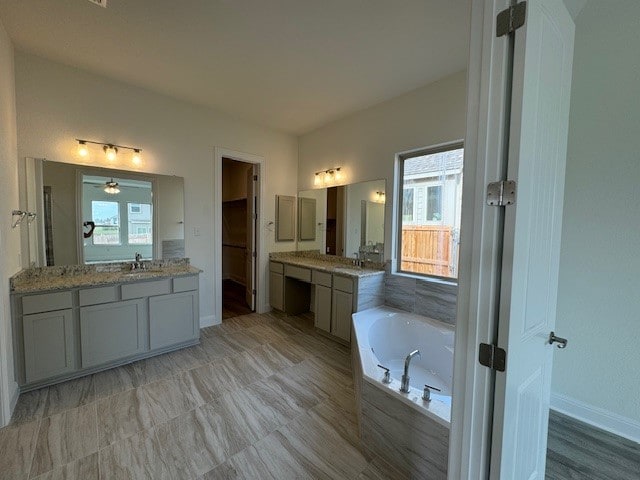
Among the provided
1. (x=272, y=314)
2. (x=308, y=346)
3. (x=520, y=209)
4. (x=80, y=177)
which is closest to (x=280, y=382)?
(x=308, y=346)

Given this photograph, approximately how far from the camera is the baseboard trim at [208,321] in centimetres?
350

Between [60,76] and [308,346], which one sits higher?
[60,76]

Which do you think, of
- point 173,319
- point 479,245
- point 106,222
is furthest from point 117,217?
point 479,245

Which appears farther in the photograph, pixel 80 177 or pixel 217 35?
pixel 80 177

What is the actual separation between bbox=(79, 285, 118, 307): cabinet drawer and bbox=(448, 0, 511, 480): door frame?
2.87 metres

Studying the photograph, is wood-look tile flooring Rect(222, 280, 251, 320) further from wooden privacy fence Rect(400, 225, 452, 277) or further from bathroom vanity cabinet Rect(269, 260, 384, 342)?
wooden privacy fence Rect(400, 225, 452, 277)

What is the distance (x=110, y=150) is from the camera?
2811 mm

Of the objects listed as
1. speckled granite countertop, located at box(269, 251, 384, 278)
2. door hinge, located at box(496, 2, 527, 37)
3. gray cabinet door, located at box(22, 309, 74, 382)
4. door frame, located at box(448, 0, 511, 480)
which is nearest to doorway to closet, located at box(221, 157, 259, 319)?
speckled granite countertop, located at box(269, 251, 384, 278)

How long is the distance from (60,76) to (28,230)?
1511 mm

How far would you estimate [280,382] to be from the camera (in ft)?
7.71

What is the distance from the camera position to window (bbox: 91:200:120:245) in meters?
2.81

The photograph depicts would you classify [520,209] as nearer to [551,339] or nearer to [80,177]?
[551,339]

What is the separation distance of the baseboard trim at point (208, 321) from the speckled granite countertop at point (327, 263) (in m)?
1.18

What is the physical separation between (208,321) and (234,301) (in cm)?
119
